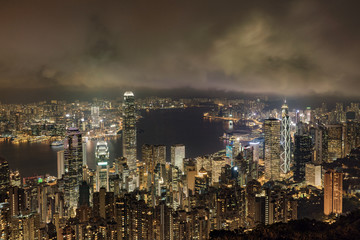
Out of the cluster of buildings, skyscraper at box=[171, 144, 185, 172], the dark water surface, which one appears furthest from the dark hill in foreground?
the dark water surface

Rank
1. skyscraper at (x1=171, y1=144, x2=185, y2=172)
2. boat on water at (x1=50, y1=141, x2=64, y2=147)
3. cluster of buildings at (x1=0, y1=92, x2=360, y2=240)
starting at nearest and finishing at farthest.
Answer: cluster of buildings at (x1=0, y1=92, x2=360, y2=240) → skyscraper at (x1=171, y1=144, x2=185, y2=172) → boat on water at (x1=50, y1=141, x2=64, y2=147)

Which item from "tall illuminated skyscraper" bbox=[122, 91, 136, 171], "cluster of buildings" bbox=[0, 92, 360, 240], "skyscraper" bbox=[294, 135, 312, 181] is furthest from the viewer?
"tall illuminated skyscraper" bbox=[122, 91, 136, 171]

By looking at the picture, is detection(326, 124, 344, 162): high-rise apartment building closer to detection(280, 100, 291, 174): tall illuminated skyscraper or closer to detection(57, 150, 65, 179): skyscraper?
detection(280, 100, 291, 174): tall illuminated skyscraper

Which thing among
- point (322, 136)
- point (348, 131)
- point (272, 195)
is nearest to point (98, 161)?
point (272, 195)

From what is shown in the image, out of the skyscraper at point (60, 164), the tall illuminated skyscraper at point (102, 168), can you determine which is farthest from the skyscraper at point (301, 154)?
the skyscraper at point (60, 164)

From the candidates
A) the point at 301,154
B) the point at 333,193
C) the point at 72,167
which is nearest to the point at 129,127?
the point at 72,167

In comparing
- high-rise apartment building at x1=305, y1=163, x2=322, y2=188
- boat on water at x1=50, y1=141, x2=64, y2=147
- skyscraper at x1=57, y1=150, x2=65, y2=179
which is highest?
boat on water at x1=50, y1=141, x2=64, y2=147

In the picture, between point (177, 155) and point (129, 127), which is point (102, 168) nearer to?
point (177, 155)
